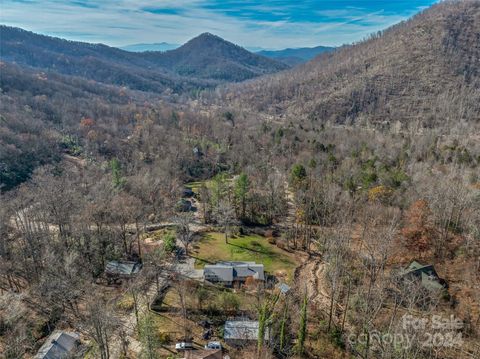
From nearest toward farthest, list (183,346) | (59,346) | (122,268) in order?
(59,346) → (183,346) → (122,268)

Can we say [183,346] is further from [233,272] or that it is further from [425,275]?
[425,275]

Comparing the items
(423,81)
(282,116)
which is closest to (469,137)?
(423,81)

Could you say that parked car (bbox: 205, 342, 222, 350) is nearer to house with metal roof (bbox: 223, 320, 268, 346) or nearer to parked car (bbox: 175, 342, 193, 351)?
house with metal roof (bbox: 223, 320, 268, 346)

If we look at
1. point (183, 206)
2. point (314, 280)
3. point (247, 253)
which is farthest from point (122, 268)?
point (314, 280)

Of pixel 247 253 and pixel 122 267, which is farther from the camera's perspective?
pixel 247 253

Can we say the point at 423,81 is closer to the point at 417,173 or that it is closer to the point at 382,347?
the point at 417,173

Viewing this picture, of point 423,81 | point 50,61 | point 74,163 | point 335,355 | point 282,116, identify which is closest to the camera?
point 335,355
